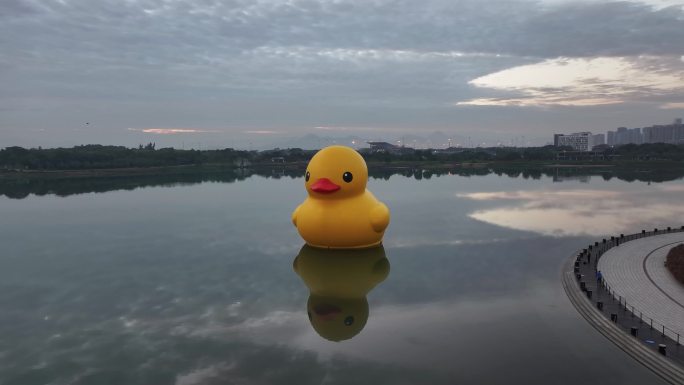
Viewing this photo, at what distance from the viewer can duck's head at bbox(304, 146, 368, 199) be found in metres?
21.5

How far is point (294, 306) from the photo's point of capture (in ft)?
54.2

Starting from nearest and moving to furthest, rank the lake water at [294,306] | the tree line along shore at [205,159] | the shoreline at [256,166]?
the lake water at [294,306], the shoreline at [256,166], the tree line along shore at [205,159]

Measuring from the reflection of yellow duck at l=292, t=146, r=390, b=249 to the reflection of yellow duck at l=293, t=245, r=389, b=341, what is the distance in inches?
38.0

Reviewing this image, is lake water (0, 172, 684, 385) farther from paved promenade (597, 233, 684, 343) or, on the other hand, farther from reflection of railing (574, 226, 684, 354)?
paved promenade (597, 233, 684, 343)

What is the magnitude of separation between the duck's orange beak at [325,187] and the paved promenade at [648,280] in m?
11.7

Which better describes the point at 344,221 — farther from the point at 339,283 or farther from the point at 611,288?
the point at 611,288

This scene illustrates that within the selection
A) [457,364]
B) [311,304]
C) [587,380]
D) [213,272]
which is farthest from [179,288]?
[587,380]

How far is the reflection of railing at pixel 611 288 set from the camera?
13.2 meters

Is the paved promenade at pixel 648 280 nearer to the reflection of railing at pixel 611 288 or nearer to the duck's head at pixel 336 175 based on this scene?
the reflection of railing at pixel 611 288

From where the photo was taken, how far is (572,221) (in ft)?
104

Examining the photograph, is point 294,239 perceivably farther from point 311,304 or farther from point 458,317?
Answer: point 458,317

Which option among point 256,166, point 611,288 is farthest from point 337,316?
point 256,166

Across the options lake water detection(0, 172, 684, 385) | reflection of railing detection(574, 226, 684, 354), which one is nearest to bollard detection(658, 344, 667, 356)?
reflection of railing detection(574, 226, 684, 354)

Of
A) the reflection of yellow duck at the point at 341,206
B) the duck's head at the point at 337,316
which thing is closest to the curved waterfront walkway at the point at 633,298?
the duck's head at the point at 337,316
